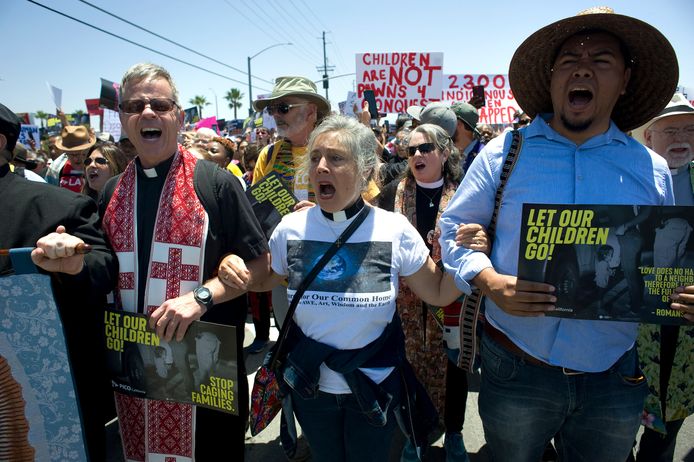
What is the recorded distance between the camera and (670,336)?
6.84 feet

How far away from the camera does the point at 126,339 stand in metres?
1.90

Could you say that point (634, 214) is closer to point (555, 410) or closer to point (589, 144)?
point (589, 144)

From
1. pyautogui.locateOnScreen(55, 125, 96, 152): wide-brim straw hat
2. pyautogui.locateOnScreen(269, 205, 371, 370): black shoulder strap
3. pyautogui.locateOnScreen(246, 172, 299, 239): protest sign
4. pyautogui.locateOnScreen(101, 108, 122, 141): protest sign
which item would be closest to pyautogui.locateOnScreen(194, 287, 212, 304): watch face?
pyautogui.locateOnScreen(269, 205, 371, 370): black shoulder strap

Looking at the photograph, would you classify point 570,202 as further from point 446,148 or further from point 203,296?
point 446,148

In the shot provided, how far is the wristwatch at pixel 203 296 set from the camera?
185 cm

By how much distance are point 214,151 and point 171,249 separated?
3377 millimetres

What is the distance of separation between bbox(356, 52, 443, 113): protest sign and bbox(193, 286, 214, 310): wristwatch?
6670 mm

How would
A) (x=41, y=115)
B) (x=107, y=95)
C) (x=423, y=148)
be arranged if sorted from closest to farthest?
(x=423, y=148) → (x=107, y=95) → (x=41, y=115)

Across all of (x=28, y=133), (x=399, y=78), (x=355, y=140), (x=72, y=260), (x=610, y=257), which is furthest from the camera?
(x=28, y=133)

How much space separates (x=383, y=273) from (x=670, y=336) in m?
1.41

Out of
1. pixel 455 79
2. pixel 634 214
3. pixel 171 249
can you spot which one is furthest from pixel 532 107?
pixel 455 79

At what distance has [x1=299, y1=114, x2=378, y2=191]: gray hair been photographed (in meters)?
1.91

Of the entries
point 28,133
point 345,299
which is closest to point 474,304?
point 345,299

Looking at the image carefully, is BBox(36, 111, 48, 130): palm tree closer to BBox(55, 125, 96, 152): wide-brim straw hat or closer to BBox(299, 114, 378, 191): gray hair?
BBox(55, 125, 96, 152): wide-brim straw hat
